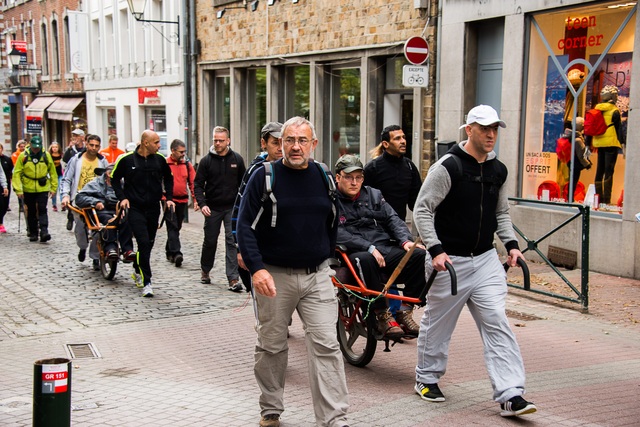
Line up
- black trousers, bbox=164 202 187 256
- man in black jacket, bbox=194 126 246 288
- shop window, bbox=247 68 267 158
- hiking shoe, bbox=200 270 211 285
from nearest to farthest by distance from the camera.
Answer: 1. man in black jacket, bbox=194 126 246 288
2. hiking shoe, bbox=200 270 211 285
3. black trousers, bbox=164 202 187 256
4. shop window, bbox=247 68 267 158

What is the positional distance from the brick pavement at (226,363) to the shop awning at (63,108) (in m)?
26.7

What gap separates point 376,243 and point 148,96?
22200 mm

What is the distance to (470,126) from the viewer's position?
578 cm

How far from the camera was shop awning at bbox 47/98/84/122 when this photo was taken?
37.0 m

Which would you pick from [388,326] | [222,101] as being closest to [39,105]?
[222,101]

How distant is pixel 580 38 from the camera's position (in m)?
12.5

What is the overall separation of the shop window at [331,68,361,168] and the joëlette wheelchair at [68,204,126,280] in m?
7.47

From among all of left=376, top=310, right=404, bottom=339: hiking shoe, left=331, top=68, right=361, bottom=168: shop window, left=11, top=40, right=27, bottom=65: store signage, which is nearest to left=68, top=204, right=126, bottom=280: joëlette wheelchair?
left=376, top=310, right=404, bottom=339: hiking shoe

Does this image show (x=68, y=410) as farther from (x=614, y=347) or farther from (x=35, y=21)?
(x=35, y=21)

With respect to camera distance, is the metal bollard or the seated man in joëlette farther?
the seated man in joëlette

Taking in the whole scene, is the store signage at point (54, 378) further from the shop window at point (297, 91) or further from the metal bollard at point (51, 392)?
the shop window at point (297, 91)

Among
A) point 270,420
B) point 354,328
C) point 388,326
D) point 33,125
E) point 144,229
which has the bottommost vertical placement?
point 270,420

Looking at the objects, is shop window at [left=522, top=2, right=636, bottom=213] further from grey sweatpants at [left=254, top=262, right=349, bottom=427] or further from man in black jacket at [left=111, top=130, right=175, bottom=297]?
grey sweatpants at [left=254, top=262, right=349, bottom=427]

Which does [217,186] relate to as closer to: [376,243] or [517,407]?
[376,243]
